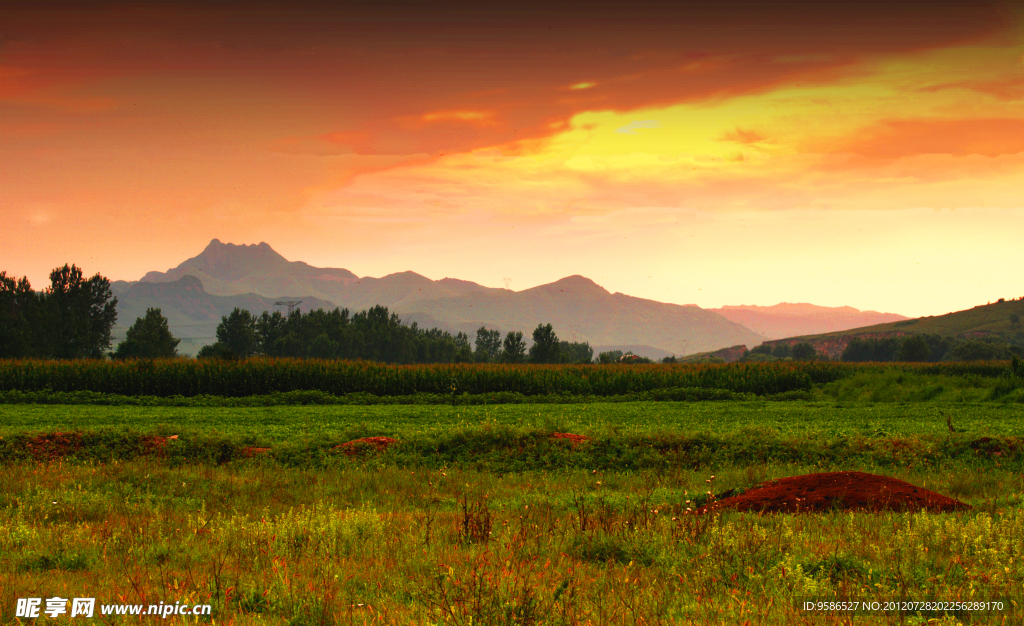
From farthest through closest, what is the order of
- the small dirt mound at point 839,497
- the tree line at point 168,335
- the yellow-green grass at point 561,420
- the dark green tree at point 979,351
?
the dark green tree at point 979,351
the tree line at point 168,335
the yellow-green grass at point 561,420
the small dirt mound at point 839,497

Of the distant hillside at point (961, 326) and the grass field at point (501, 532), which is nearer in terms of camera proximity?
the grass field at point (501, 532)

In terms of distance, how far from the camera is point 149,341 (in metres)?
123

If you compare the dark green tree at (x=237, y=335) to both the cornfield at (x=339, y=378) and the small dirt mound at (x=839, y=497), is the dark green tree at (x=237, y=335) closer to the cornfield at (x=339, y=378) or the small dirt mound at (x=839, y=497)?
the cornfield at (x=339, y=378)

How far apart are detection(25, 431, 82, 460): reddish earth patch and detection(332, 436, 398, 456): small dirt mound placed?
7.75m

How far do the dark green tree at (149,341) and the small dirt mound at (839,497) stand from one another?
121 m

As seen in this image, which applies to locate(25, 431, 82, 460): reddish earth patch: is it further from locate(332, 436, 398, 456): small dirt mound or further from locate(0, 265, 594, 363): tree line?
locate(0, 265, 594, 363): tree line

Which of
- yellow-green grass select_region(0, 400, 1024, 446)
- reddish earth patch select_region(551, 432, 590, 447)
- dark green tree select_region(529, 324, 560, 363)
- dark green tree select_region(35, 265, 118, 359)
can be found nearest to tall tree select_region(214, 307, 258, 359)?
dark green tree select_region(35, 265, 118, 359)

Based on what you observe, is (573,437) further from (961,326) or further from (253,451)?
(961,326)

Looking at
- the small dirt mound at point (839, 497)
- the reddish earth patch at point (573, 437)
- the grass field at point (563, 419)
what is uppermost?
the small dirt mound at point (839, 497)

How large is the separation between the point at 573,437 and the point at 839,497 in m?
9.07

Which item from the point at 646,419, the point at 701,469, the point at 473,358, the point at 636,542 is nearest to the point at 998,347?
the point at 473,358

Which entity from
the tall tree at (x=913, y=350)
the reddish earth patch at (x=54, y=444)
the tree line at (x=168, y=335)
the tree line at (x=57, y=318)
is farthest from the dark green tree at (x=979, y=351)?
the tree line at (x=57, y=318)

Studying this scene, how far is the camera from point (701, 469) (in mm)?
16734

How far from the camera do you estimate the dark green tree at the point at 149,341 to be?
A: 116 metres
